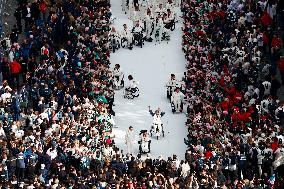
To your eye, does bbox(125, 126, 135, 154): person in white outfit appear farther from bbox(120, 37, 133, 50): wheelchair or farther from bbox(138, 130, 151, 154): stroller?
bbox(120, 37, 133, 50): wheelchair

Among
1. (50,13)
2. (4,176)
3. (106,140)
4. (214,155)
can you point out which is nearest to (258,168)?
(214,155)

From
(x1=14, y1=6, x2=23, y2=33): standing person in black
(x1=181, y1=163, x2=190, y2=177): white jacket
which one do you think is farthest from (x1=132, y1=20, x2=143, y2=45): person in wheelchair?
(x1=181, y1=163, x2=190, y2=177): white jacket

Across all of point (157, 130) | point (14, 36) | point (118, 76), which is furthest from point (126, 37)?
point (157, 130)

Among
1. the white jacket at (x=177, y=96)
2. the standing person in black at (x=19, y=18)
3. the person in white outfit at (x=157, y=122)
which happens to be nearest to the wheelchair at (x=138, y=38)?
the standing person in black at (x=19, y=18)

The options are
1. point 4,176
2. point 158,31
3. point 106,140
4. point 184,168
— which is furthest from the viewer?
point 158,31

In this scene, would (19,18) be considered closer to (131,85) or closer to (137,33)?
(131,85)

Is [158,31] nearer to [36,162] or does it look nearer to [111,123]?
[111,123]
